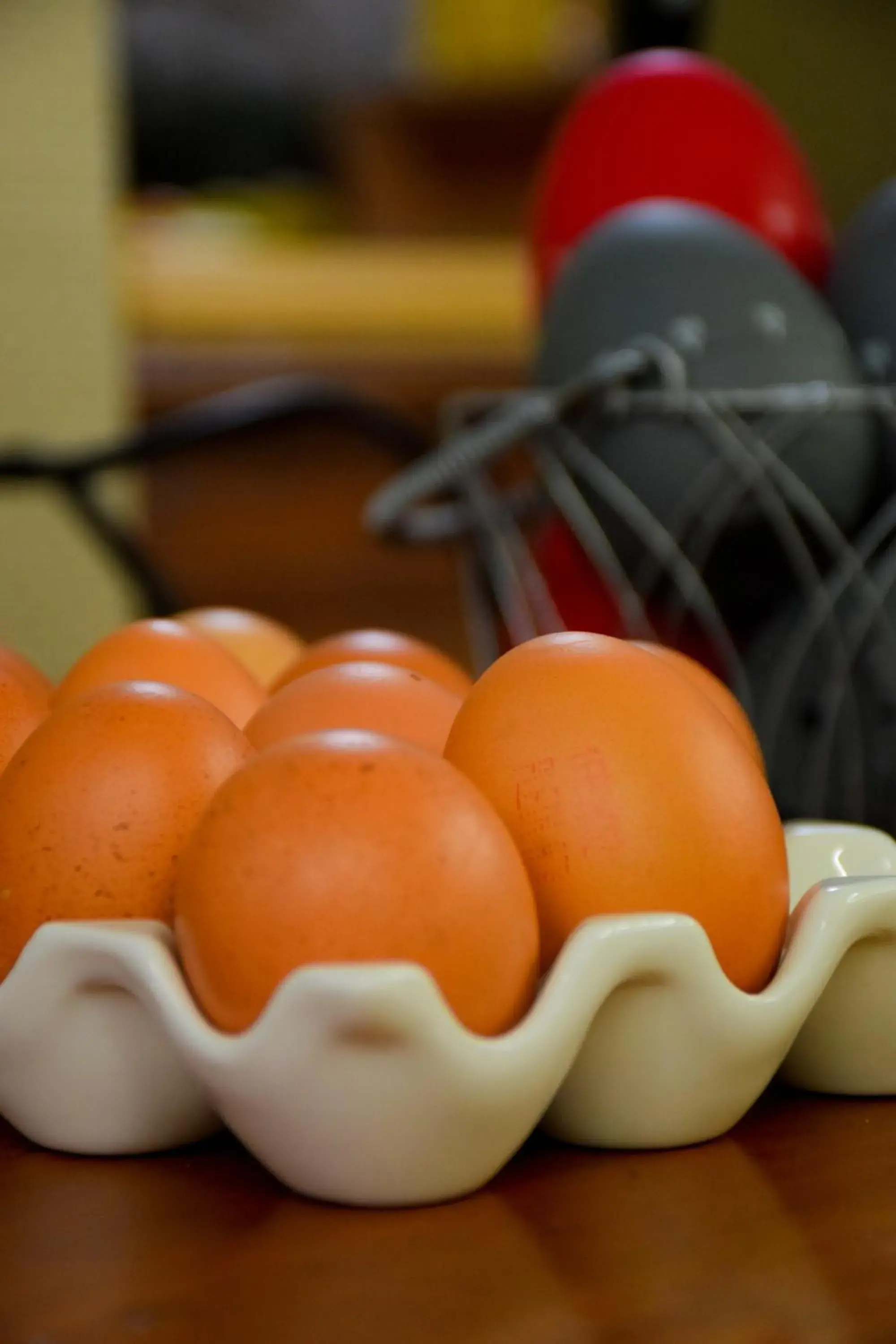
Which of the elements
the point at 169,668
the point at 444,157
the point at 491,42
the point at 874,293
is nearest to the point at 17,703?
Answer: the point at 169,668

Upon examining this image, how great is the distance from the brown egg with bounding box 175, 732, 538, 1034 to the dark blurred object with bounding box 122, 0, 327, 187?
7.02 feet

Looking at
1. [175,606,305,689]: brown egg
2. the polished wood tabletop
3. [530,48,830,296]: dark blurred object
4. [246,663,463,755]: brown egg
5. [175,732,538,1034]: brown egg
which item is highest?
[530,48,830,296]: dark blurred object

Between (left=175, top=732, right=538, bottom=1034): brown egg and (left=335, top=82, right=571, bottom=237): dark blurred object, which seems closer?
(left=175, top=732, right=538, bottom=1034): brown egg

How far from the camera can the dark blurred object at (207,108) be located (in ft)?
7.30

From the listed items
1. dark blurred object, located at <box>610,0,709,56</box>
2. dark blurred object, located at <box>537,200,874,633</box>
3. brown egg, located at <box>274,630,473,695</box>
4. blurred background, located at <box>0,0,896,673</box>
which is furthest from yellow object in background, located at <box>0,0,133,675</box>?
brown egg, located at <box>274,630,473,695</box>

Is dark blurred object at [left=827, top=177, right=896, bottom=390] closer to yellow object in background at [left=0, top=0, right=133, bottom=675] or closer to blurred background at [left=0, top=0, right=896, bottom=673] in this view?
blurred background at [left=0, top=0, right=896, bottom=673]

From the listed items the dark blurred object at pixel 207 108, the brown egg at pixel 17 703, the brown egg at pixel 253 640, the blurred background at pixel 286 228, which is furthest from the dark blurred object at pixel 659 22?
the dark blurred object at pixel 207 108

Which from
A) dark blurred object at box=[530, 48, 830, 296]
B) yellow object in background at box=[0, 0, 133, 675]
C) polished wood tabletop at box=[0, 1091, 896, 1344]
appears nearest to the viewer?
polished wood tabletop at box=[0, 1091, 896, 1344]

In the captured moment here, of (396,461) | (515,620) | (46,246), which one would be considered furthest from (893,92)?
(515,620)

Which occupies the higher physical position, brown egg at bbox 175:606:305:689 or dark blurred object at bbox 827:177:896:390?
dark blurred object at bbox 827:177:896:390

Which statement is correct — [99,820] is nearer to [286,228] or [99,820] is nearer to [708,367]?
[708,367]

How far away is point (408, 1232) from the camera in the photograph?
25 centimetres

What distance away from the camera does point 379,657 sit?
401 mm

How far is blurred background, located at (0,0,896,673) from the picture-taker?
1.36 m
